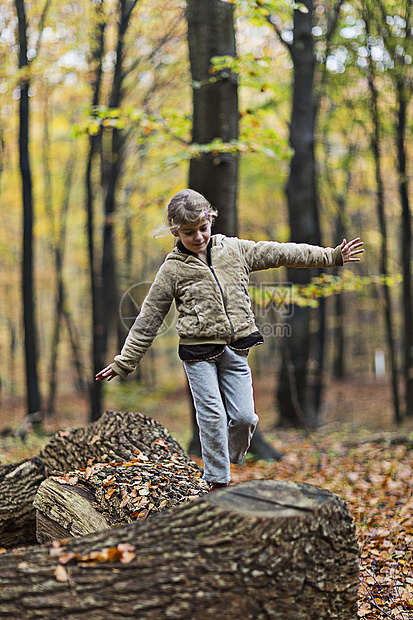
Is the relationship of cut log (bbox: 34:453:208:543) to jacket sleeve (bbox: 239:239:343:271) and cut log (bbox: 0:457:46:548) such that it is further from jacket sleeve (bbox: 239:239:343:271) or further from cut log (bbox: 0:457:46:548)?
jacket sleeve (bbox: 239:239:343:271)

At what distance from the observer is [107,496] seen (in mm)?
3828

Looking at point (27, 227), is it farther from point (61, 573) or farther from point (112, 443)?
point (61, 573)

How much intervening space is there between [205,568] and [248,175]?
65.5ft

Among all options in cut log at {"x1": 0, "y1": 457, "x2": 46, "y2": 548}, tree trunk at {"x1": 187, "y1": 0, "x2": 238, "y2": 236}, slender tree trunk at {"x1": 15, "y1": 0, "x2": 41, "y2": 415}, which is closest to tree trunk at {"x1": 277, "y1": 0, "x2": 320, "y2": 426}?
tree trunk at {"x1": 187, "y1": 0, "x2": 238, "y2": 236}

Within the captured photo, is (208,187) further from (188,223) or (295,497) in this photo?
(295,497)

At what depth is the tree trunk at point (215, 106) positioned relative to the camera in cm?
705

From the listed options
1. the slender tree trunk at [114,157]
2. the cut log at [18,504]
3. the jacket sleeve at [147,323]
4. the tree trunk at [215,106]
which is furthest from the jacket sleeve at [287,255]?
the slender tree trunk at [114,157]

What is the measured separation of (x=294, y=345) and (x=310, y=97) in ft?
18.4

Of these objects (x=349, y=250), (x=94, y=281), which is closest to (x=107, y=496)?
(x=349, y=250)

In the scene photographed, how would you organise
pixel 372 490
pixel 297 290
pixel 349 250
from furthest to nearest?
1. pixel 297 290
2. pixel 372 490
3. pixel 349 250

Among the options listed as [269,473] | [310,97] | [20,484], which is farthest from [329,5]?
[20,484]

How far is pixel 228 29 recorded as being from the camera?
7.13 meters

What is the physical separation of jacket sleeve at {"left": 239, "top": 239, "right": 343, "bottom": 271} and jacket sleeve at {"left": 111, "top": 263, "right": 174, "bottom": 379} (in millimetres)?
657

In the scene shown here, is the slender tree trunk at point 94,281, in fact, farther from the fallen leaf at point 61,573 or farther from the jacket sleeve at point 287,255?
the fallen leaf at point 61,573
